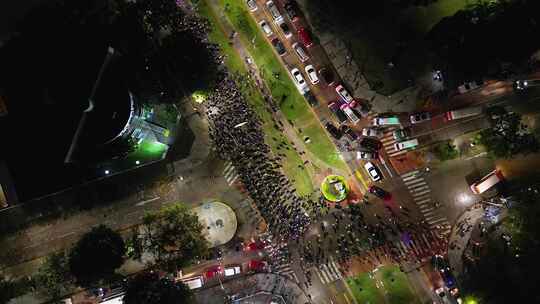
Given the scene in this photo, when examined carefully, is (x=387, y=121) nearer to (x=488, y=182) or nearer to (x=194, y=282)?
(x=488, y=182)

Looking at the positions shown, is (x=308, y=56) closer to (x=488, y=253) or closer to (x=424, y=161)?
(x=424, y=161)

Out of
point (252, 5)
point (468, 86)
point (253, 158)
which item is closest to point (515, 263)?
point (468, 86)

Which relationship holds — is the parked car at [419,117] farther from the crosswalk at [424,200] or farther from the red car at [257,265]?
the red car at [257,265]

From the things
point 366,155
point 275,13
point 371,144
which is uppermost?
point 275,13

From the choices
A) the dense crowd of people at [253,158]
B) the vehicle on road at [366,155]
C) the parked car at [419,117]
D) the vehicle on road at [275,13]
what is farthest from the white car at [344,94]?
the vehicle on road at [275,13]

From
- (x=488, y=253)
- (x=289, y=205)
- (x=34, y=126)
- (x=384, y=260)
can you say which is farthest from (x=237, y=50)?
(x=488, y=253)
